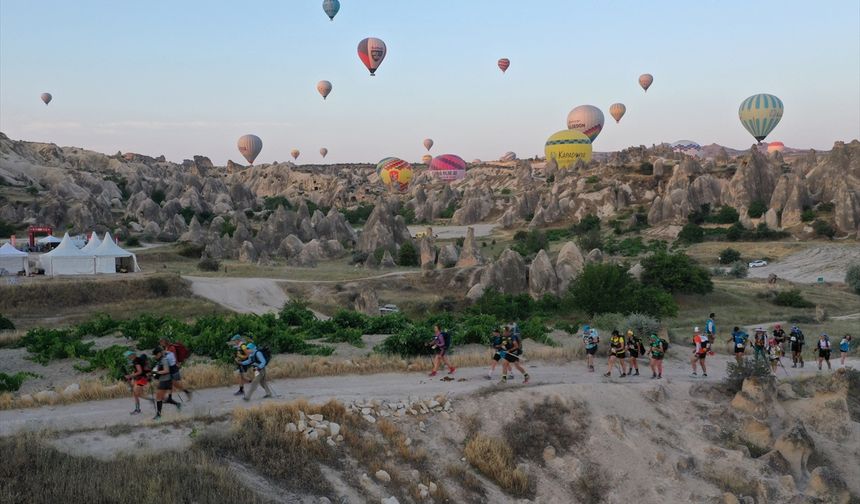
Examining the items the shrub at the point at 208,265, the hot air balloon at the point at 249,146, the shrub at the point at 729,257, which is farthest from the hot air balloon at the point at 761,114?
the hot air balloon at the point at 249,146

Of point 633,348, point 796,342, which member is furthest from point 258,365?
point 796,342

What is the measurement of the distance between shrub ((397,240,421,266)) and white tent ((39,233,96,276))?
17.4 m

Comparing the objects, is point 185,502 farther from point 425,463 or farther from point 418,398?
point 418,398

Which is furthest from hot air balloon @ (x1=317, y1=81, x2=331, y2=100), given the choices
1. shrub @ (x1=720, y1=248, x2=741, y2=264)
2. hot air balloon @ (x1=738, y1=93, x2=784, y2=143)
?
shrub @ (x1=720, y1=248, x2=741, y2=264)

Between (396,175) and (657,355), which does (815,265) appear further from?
(396,175)

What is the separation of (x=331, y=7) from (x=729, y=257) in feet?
128

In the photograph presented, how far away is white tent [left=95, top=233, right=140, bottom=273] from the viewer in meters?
34.5

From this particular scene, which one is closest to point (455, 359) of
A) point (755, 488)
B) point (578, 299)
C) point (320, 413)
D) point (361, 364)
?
point (361, 364)

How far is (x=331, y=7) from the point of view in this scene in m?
62.9

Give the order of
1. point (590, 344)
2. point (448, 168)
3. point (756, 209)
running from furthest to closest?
point (448, 168) → point (756, 209) → point (590, 344)

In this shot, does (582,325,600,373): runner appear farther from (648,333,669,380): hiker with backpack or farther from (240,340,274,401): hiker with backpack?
(240,340,274,401): hiker with backpack

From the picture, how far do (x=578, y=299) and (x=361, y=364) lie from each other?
1653 cm

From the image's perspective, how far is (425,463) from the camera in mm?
9586

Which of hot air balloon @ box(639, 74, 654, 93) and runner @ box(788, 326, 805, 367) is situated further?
hot air balloon @ box(639, 74, 654, 93)
